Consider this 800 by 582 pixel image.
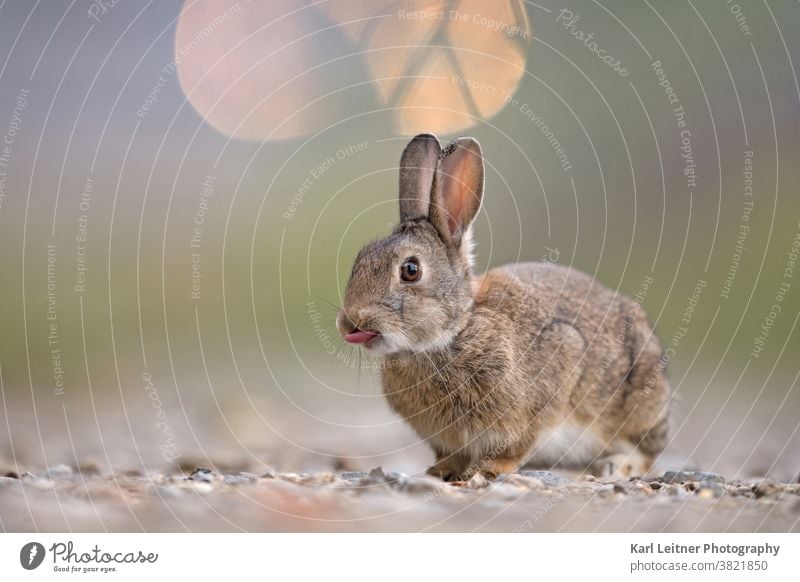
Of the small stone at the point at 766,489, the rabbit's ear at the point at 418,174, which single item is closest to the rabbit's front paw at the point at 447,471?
the rabbit's ear at the point at 418,174

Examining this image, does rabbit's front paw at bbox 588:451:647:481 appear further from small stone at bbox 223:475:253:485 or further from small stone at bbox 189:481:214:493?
small stone at bbox 189:481:214:493

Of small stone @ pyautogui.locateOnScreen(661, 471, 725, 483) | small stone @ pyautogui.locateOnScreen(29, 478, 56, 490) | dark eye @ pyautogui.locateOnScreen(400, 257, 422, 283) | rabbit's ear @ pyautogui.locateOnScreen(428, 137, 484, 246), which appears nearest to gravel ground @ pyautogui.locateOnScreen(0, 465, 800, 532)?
small stone @ pyautogui.locateOnScreen(29, 478, 56, 490)

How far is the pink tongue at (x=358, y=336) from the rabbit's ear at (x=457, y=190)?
73cm

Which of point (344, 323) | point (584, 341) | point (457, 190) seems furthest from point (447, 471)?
point (457, 190)

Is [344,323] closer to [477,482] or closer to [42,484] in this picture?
[477,482]

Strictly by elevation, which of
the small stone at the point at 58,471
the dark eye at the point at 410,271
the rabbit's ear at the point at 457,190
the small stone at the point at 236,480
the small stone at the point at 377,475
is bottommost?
the small stone at the point at 236,480

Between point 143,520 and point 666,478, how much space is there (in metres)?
2.75

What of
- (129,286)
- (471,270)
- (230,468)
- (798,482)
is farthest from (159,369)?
(798,482)

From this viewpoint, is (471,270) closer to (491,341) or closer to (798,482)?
(491,341)

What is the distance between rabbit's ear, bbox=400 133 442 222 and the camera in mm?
4715

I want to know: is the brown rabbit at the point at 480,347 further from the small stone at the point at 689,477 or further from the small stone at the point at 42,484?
the small stone at the point at 42,484

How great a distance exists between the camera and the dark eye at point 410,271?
4.49 meters

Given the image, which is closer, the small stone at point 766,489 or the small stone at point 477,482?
the small stone at point 477,482

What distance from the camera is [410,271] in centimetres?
451
